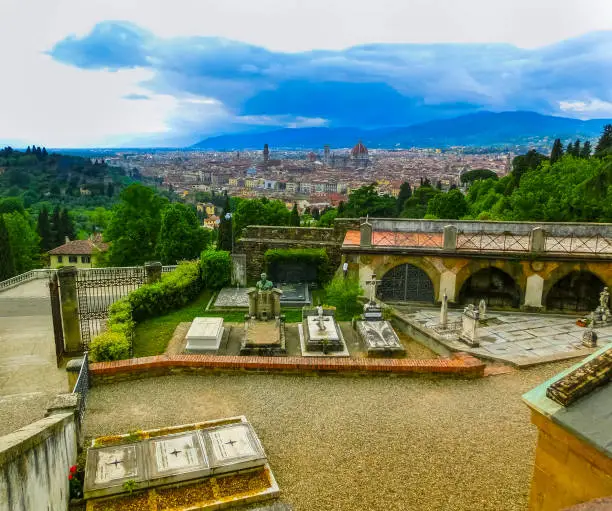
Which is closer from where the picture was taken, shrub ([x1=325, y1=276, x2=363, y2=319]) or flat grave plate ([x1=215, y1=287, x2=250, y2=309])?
shrub ([x1=325, y1=276, x2=363, y2=319])

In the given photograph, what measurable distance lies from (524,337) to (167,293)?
13.8 metres

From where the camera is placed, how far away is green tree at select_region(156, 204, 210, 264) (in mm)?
36438

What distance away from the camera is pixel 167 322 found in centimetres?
Answer: 1878

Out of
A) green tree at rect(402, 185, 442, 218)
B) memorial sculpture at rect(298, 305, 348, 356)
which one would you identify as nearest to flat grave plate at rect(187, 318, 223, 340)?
memorial sculpture at rect(298, 305, 348, 356)

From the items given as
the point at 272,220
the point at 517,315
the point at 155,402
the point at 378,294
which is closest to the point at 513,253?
the point at 517,315

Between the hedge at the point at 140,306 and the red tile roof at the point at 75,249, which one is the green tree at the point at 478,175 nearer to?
the red tile roof at the point at 75,249

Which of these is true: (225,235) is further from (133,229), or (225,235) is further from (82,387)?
(82,387)

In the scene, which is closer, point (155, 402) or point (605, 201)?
point (155, 402)

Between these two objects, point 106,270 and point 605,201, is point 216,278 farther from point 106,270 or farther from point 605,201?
point 605,201

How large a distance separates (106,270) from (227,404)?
19.8m

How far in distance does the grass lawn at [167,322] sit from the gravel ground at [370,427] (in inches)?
223

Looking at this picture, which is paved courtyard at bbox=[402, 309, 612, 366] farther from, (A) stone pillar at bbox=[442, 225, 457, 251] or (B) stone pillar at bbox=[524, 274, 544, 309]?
(A) stone pillar at bbox=[442, 225, 457, 251]

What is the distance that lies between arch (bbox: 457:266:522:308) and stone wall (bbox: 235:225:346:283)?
7.16 m

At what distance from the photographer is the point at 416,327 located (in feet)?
52.2
